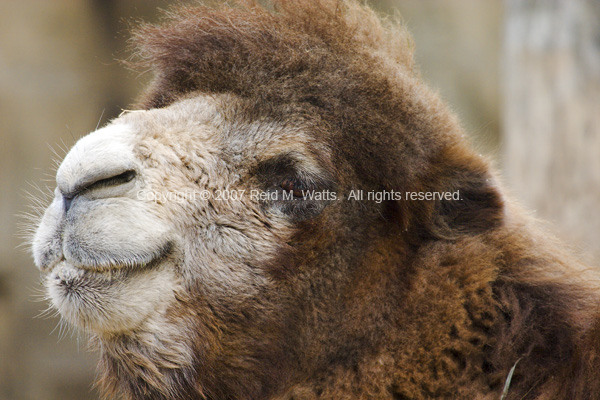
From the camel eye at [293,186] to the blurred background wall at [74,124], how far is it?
234 centimetres

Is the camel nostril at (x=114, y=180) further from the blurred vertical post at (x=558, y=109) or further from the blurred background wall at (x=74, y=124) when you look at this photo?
the blurred vertical post at (x=558, y=109)

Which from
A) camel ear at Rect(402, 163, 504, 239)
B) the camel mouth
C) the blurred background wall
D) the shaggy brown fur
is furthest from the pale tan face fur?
the blurred background wall

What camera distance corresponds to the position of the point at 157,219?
9.46ft

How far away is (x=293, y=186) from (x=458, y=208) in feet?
2.73

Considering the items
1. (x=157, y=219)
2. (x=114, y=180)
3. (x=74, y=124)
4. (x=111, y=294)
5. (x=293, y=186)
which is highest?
(x=74, y=124)

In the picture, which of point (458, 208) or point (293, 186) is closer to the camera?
point (293, 186)

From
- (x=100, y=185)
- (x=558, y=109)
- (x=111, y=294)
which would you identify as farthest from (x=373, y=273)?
(x=558, y=109)

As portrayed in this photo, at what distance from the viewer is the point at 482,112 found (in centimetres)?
1238

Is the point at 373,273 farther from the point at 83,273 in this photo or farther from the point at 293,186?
the point at 83,273

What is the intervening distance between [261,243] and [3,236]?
227 inches

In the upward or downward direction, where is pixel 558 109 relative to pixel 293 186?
upward

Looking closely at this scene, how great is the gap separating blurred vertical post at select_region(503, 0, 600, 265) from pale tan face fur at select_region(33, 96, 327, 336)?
12.2 feet

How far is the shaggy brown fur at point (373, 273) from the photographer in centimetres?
293

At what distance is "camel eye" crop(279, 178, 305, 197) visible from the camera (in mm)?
3145
